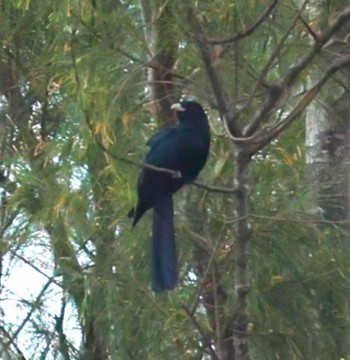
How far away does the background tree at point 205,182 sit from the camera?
4289 millimetres

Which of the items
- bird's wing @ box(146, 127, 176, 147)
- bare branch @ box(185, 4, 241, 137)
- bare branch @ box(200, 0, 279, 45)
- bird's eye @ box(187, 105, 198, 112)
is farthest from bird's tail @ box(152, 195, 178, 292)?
bare branch @ box(200, 0, 279, 45)

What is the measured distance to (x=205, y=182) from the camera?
16.3 ft

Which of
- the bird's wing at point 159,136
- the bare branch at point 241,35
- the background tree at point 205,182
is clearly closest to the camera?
the bare branch at point 241,35

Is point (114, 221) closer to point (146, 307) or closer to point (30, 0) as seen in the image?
point (146, 307)

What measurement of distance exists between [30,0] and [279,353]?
1.57 metres

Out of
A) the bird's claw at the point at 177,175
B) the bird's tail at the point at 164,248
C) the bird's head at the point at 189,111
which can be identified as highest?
the bird's head at the point at 189,111

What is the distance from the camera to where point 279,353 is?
5184mm

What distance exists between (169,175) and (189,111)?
0.83 ft

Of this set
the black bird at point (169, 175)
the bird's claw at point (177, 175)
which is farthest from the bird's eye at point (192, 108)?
the bird's claw at point (177, 175)

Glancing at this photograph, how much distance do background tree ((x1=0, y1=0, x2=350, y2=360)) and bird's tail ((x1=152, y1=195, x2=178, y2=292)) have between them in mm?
120

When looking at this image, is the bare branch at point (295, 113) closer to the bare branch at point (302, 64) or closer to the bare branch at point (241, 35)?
the bare branch at point (302, 64)

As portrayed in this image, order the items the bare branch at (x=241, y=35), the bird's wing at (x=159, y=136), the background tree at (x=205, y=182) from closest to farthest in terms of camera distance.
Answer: the bare branch at (x=241, y=35)
the background tree at (x=205, y=182)
the bird's wing at (x=159, y=136)

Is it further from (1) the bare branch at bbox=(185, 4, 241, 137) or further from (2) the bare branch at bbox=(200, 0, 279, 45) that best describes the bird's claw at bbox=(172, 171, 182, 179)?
(2) the bare branch at bbox=(200, 0, 279, 45)

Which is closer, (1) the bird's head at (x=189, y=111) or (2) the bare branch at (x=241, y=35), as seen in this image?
(2) the bare branch at (x=241, y=35)
